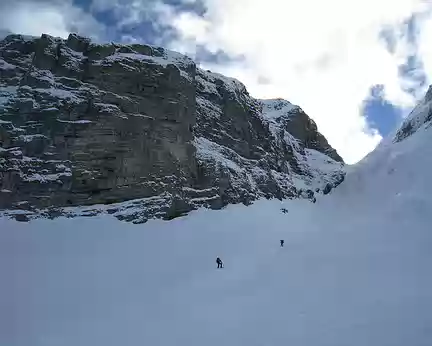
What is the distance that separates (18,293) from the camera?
18.4m

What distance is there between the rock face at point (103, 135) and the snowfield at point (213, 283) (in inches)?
119

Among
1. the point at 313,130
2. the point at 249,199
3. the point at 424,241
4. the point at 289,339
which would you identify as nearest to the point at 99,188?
the point at 249,199

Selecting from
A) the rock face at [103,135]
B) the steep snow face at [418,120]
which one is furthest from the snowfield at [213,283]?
the steep snow face at [418,120]

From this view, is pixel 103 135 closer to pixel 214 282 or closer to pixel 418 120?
pixel 214 282

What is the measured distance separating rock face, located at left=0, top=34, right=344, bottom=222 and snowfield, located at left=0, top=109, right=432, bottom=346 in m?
3.03

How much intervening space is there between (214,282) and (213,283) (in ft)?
0.73

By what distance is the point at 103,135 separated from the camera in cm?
3728

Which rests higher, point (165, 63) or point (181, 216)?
point (165, 63)

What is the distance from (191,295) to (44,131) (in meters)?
26.7

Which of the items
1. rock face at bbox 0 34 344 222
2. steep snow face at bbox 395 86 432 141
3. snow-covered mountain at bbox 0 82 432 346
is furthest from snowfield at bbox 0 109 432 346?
steep snow face at bbox 395 86 432 141

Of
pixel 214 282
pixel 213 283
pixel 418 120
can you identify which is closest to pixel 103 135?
pixel 214 282

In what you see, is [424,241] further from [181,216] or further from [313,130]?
[313,130]

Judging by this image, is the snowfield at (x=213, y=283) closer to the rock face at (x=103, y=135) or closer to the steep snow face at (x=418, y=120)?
the rock face at (x=103, y=135)

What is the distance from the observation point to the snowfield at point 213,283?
30.8 ft
